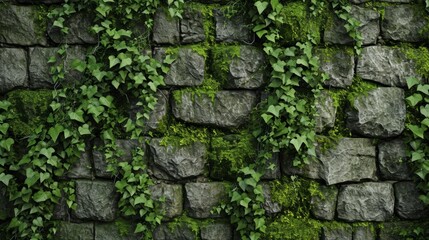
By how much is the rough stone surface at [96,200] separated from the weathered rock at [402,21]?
1.96m

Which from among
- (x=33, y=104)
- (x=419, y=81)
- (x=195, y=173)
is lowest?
(x=195, y=173)

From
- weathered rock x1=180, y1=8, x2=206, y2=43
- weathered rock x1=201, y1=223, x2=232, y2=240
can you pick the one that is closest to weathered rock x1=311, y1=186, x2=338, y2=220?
weathered rock x1=201, y1=223, x2=232, y2=240

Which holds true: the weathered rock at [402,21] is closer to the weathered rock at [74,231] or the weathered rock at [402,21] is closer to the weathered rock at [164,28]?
the weathered rock at [164,28]

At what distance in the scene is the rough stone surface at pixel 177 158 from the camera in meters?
3.05

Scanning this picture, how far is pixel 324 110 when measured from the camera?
310 centimetres

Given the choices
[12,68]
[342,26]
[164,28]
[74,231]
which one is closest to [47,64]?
[12,68]

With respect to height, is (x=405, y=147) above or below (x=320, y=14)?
below

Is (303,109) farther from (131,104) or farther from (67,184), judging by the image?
(67,184)

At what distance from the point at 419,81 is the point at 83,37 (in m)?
2.08

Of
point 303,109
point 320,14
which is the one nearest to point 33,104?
point 303,109

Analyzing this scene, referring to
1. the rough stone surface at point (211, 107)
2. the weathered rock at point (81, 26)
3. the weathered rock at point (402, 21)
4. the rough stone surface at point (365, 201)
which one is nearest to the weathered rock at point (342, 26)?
the weathered rock at point (402, 21)

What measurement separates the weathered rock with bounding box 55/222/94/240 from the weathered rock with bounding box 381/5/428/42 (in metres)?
2.19

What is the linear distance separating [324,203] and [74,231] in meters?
1.54

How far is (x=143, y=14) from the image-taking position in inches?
119
